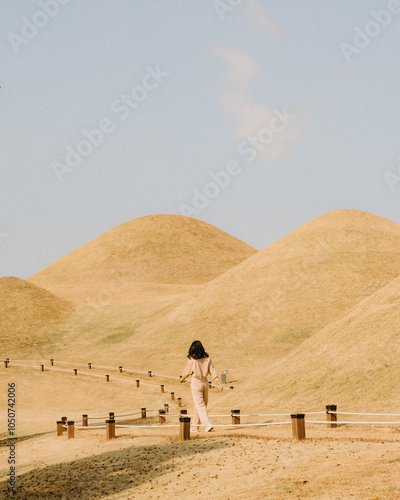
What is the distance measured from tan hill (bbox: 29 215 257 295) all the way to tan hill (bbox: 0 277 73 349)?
91.1 feet

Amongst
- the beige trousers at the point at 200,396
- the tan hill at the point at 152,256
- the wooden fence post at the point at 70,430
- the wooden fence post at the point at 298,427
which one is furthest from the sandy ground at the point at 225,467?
the tan hill at the point at 152,256

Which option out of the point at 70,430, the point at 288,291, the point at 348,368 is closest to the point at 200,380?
the point at 70,430

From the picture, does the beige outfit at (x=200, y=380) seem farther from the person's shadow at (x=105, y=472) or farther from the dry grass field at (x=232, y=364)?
the person's shadow at (x=105, y=472)

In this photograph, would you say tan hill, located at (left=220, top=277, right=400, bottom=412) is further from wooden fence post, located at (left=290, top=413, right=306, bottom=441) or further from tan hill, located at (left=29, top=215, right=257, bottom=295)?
tan hill, located at (left=29, top=215, right=257, bottom=295)

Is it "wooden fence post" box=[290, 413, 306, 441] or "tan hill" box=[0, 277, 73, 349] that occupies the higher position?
"tan hill" box=[0, 277, 73, 349]

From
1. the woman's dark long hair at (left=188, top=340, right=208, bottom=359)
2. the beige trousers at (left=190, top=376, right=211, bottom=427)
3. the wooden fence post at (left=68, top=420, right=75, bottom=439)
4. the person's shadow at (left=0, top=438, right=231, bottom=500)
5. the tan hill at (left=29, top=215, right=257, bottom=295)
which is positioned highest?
the tan hill at (left=29, top=215, right=257, bottom=295)

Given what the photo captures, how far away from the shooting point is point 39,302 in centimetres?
6600

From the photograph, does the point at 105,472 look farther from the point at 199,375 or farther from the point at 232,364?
the point at 232,364

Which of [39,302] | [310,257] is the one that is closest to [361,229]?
[310,257]

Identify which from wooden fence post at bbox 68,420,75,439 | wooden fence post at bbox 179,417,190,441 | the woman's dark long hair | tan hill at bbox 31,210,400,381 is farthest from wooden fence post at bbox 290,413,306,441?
tan hill at bbox 31,210,400,381

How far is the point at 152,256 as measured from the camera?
368ft

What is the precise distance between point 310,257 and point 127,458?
2057 inches

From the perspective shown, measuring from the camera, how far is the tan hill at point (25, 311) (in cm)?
5595

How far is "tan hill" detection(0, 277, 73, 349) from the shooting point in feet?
184
